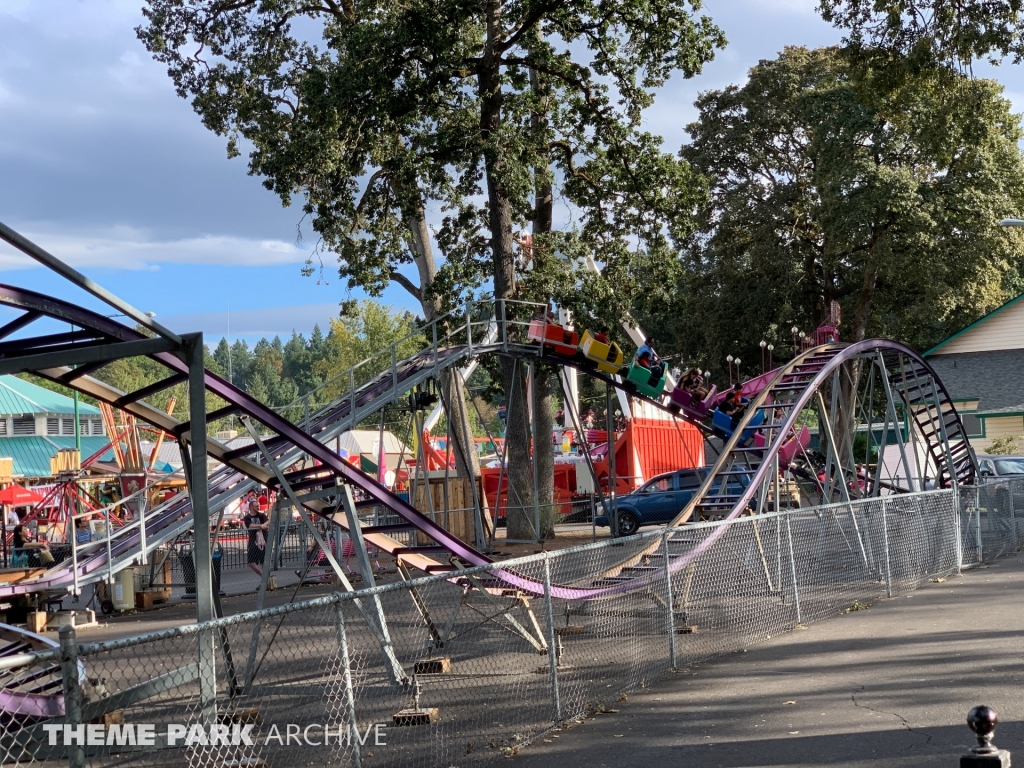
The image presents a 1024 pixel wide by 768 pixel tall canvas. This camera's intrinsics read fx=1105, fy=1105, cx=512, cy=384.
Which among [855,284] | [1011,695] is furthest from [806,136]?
[1011,695]

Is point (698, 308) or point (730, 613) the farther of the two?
point (698, 308)

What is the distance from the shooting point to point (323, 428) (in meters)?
18.7

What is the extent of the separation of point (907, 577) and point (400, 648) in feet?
23.9

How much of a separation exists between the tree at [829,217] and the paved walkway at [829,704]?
29.3m

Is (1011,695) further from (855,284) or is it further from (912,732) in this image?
(855,284)

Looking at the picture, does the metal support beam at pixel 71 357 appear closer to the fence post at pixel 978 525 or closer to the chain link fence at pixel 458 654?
the chain link fence at pixel 458 654

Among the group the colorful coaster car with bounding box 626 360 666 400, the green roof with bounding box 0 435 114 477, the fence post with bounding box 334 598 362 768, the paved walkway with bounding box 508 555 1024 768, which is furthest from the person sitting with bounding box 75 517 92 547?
the fence post with bounding box 334 598 362 768

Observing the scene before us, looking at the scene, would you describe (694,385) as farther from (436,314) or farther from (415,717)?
(415,717)

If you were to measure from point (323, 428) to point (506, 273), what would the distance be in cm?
1025

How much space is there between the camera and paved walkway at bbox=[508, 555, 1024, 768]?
7.14 metres

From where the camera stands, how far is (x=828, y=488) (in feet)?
61.9

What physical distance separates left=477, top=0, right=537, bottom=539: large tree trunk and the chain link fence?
39.7 ft

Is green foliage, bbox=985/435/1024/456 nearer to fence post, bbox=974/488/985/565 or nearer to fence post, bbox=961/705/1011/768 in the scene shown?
fence post, bbox=974/488/985/565

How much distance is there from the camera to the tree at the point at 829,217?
39.1m
